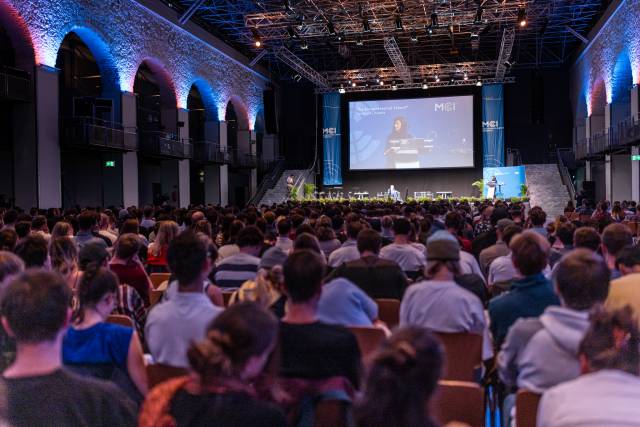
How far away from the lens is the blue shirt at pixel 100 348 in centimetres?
287

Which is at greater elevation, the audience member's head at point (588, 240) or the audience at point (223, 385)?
the audience member's head at point (588, 240)

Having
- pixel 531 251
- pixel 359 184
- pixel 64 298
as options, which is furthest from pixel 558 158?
pixel 64 298

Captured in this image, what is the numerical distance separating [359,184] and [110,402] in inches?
1274

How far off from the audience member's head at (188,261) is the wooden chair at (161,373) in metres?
0.54

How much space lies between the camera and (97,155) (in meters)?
21.6

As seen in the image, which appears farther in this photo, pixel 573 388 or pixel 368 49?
pixel 368 49

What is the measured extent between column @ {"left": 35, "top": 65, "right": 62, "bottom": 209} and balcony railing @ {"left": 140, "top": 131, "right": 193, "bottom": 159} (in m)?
4.15

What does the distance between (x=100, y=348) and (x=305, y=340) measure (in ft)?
3.15

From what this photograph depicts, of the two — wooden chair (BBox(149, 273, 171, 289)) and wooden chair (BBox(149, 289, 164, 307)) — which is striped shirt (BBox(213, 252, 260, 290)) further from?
wooden chair (BBox(149, 273, 171, 289))

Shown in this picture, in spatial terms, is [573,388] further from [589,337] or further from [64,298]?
[64,298]

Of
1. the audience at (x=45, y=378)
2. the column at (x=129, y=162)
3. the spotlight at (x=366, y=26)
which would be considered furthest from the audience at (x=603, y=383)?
the spotlight at (x=366, y=26)

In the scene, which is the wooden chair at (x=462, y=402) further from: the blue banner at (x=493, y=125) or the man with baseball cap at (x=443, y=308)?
the blue banner at (x=493, y=125)

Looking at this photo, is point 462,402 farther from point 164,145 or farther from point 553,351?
point 164,145

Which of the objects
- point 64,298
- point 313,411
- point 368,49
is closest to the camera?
point 64,298
